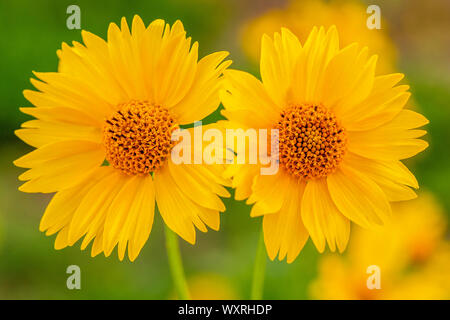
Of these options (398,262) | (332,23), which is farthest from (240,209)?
(332,23)

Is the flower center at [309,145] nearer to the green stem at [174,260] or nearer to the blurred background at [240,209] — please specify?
the green stem at [174,260]

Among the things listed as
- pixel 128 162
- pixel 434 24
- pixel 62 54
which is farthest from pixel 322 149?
pixel 434 24

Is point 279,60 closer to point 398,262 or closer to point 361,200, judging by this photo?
point 361,200

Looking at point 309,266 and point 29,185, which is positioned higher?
point 29,185

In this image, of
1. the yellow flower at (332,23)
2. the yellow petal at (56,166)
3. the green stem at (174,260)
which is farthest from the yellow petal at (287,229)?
the yellow flower at (332,23)

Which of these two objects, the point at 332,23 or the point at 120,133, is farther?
the point at 332,23

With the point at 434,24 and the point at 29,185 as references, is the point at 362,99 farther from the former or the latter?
the point at 434,24
